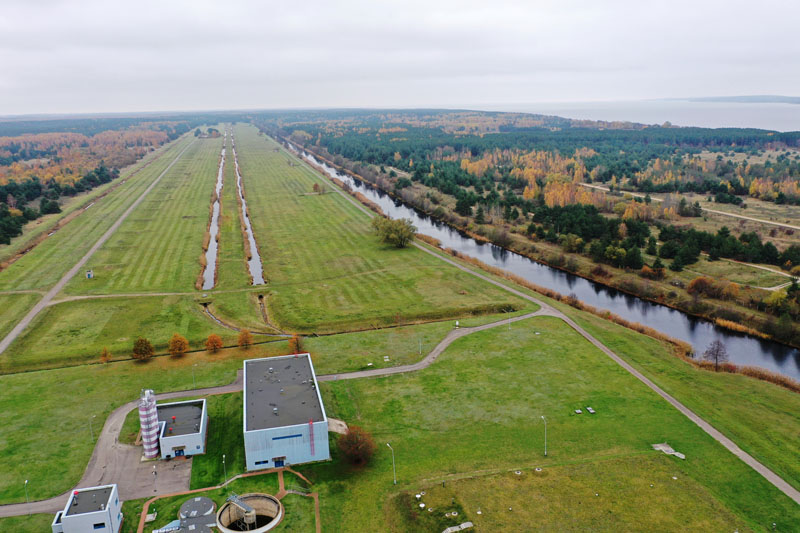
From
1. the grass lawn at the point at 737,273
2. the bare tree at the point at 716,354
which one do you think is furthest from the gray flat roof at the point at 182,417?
the grass lawn at the point at 737,273

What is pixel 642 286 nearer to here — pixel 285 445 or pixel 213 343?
pixel 285 445

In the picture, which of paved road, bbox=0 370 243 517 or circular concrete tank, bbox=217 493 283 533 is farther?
paved road, bbox=0 370 243 517

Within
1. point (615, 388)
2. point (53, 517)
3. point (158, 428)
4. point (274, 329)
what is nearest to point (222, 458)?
point (158, 428)

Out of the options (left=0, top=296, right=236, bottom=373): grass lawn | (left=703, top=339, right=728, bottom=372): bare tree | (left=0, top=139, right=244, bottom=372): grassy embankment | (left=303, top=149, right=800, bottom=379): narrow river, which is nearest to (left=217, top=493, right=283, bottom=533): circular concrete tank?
(left=0, top=296, right=236, bottom=373): grass lawn

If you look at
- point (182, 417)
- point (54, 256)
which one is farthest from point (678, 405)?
point (54, 256)

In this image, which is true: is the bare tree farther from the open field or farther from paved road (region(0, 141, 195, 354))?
the open field

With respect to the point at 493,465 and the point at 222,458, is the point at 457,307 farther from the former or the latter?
the point at 222,458
